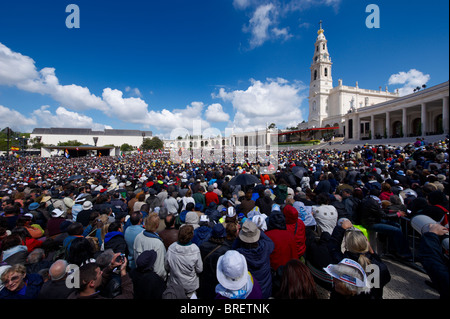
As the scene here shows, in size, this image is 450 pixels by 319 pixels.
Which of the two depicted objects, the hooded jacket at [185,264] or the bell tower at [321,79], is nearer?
the hooded jacket at [185,264]

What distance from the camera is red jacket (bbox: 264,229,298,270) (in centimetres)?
288

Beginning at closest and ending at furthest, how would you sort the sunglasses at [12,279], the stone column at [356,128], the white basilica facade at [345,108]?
the sunglasses at [12,279]
the white basilica facade at [345,108]
the stone column at [356,128]

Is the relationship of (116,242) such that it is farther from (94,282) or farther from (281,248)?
(281,248)

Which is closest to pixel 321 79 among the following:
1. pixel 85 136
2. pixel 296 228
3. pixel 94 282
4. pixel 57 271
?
pixel 296 228

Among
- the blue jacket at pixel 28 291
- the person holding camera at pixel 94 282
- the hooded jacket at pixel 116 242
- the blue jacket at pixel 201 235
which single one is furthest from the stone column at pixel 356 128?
the blue jacket at pixel 28 291

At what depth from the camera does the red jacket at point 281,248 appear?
2.88 meters

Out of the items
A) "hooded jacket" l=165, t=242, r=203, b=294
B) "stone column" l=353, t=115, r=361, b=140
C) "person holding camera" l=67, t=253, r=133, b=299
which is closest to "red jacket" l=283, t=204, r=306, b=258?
"hooded jacket" l=165, t=242, r=203, b=294

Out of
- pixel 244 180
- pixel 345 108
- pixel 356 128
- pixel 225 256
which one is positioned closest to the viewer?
pixel 225 256

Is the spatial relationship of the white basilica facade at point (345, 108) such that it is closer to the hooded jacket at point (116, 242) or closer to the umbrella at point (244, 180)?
the umbrella at point (244, 180)

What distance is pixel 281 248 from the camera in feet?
9.44

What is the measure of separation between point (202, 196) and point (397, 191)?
19.0 ft

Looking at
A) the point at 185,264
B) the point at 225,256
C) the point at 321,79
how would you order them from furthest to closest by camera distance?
1. the point at 321,79
2. the point at 185,264
3. the point at 225,256

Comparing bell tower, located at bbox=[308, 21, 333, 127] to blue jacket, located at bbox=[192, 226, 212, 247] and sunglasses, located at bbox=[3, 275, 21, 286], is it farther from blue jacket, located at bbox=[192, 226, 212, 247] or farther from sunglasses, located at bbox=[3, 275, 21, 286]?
sunglasses, located at bbox=[3, 275, 21, 286]

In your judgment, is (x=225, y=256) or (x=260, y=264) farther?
(x=260, y=264)
